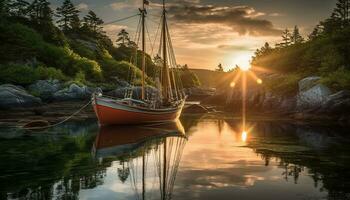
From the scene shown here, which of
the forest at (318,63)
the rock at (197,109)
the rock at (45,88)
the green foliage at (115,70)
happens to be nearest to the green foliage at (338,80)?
the forest at (318,63)

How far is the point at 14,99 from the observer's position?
5025 cm

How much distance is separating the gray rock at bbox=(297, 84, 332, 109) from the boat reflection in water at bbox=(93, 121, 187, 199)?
20.5 meters

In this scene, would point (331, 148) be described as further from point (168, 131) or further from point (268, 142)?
point (168, 131)

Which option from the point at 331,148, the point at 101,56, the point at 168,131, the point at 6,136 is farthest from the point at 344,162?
the point at 101,56

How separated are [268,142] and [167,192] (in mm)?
14822

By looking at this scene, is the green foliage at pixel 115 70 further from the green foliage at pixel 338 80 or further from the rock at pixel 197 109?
the green foliage at pixel 338 80

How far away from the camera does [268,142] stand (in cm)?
2664

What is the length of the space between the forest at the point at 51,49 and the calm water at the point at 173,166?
1058 inches

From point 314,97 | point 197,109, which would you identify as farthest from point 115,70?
point 314,97

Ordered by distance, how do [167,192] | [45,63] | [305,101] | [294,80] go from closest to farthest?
1. [167,192]
2. [305,101]
3. [294,80]
4. [45,63]

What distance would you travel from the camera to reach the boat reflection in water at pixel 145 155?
1435 centimetres

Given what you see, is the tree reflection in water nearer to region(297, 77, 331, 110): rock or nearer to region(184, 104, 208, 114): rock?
region(297, 77, 331, 110): rock

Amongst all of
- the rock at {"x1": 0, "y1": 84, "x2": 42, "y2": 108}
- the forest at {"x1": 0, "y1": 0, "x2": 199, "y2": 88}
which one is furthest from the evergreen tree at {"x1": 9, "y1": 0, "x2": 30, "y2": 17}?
the rock at {"x1": 0, "y1": 84, "x2": 42, "y2": 108}

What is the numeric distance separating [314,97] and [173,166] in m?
32.2
